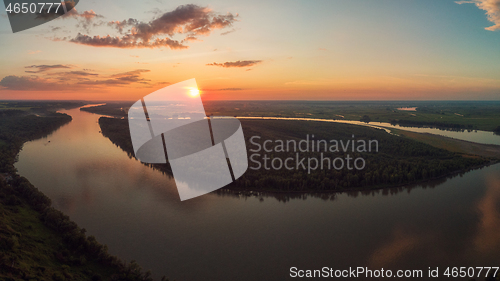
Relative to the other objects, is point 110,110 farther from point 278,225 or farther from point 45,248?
point 278,225

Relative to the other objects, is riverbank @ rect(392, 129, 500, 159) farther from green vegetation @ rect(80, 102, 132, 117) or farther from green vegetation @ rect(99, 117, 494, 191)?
green vegetation @ rect(80, 102, 132, 117)

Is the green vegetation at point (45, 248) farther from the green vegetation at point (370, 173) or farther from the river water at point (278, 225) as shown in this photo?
the green vegetation at point (370, 173)


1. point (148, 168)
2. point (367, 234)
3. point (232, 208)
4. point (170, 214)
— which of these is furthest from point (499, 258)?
point (148, 168)

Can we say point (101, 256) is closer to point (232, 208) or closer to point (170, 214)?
point (170, 214)

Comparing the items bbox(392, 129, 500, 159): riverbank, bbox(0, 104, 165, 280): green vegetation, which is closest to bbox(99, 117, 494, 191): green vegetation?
bbox(392, 129, 500, 159): riverbank

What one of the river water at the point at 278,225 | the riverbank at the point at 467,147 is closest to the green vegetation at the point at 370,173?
the river water at the point at 278,225
